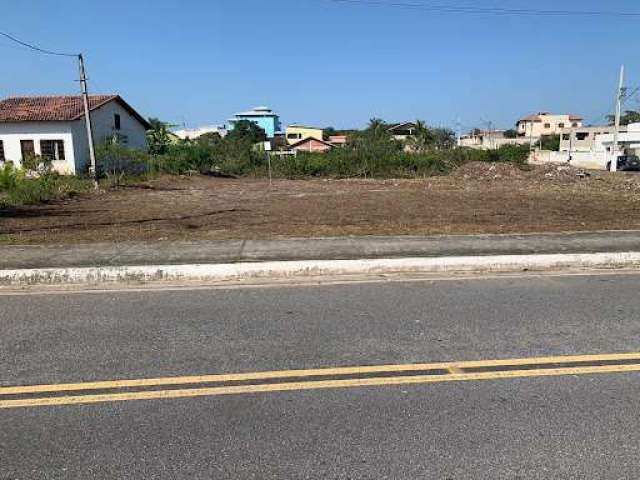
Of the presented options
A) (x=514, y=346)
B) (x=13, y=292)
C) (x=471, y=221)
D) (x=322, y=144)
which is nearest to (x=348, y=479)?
(x=514, y=346)

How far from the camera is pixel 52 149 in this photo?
37.1 meters

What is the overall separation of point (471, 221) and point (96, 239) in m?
8.58

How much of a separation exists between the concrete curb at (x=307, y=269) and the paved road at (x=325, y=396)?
951 millimetres

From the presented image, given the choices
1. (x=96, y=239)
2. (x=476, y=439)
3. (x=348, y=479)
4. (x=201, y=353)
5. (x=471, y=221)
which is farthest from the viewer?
(x=471, y=221)

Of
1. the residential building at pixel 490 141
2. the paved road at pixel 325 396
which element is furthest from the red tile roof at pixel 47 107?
the residential building at pixel 490 141

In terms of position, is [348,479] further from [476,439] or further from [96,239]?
[96,239]

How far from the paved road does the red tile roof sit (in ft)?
113

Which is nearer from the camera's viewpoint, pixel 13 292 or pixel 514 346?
pixel 514 346

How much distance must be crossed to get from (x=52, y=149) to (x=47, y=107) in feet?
12.8

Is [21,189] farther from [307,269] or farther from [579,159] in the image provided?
[579,159]

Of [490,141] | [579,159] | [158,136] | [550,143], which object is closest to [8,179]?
[158,136]

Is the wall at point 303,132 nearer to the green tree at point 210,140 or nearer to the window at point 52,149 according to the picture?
the green tree at point 210,140

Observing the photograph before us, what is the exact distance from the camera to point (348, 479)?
296cm

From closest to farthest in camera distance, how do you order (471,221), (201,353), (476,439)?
1. (476,439)
2. (201,353)
3. (471,221)
